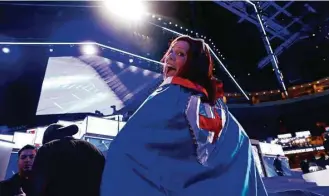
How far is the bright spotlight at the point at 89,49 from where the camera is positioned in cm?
682

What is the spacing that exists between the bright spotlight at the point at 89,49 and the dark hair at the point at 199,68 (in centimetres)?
618

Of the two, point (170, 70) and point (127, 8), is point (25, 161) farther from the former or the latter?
point (127, 8)

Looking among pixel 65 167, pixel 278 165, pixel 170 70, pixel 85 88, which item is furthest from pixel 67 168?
pixel 85 88

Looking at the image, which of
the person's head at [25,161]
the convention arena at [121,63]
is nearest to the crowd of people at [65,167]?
the convention arena at [121,63]

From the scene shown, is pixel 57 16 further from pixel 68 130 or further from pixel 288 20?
pixel 288 20

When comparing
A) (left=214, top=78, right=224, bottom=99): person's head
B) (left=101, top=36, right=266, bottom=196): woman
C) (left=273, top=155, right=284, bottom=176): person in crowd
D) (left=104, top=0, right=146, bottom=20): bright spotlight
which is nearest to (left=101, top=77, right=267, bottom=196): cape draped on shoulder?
(left=101, top=36, right=266, bottom=196): woman

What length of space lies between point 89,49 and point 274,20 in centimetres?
973

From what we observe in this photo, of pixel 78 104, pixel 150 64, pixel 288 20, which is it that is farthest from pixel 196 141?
pixel 288 20

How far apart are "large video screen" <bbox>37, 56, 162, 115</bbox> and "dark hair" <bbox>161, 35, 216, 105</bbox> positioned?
223 inches

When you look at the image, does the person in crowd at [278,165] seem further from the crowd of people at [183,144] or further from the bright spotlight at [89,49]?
the bright spotlight at [89,49]

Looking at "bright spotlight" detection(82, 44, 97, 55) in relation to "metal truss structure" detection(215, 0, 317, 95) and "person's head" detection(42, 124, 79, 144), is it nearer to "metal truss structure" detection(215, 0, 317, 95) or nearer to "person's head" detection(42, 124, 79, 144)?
"person's head" detection(42, 124, 79, 144)

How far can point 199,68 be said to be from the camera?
94cm

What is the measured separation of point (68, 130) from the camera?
163 cm

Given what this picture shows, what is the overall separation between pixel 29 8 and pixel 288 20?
39.9ft
